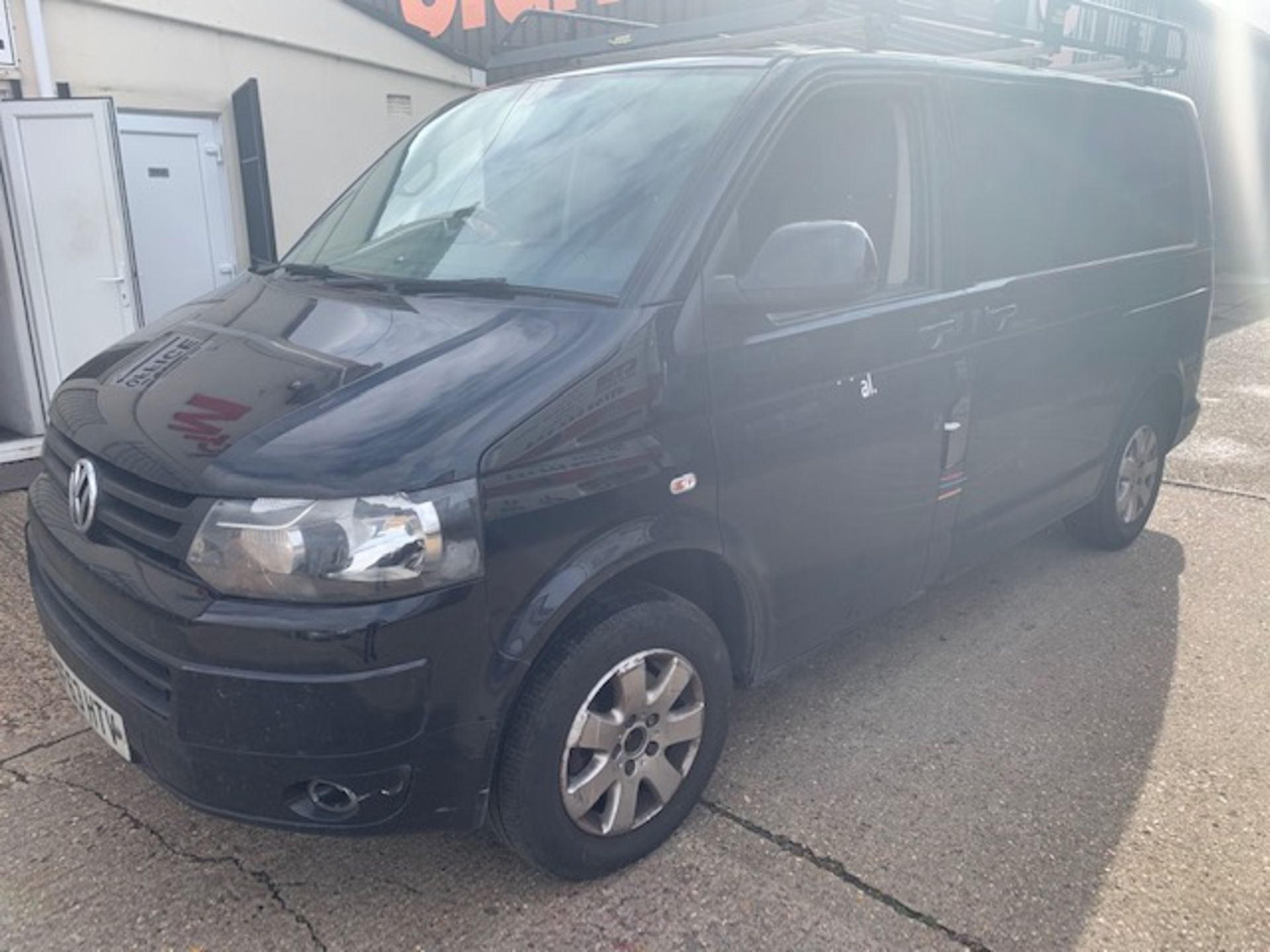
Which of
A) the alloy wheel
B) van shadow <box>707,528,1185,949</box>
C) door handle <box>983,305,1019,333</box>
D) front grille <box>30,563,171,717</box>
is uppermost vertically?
door handle <box>983,305,1019,333</box>

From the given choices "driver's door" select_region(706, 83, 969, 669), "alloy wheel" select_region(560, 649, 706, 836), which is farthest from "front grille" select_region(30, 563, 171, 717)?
"driver's door" select_region(706, 83, 969, 669)

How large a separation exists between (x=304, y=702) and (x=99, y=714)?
705 mm

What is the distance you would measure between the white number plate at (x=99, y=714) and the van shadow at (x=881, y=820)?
0.46 metres

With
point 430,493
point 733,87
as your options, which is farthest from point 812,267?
point 430,493

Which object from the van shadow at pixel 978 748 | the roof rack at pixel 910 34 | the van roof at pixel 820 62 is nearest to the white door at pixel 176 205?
the roof rack at pixel 910 34

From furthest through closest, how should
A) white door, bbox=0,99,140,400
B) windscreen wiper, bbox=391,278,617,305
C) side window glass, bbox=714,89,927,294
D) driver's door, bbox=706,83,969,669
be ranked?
white door, bbox=0,99,140,400 < side window glass, bbox=714,89,927,294 < driver's door, bbox=706,83,969,669 < windscreen wiper, bbox=391,278,617,305

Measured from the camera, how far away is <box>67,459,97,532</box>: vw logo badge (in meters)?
2.44

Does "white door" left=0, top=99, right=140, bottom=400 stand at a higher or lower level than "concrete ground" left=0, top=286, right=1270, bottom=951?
higher

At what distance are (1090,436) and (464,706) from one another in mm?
3124

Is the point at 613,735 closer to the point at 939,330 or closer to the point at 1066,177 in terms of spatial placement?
the point at 939,330

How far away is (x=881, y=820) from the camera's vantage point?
2902 millimetres

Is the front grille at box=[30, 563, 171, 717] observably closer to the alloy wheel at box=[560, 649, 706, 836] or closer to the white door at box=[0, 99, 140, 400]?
the alloy wheel at box=[560, 649, 706, 836]

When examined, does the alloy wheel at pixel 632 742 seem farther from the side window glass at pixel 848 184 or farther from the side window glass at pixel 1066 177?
the side window glass at pixel 1066 177

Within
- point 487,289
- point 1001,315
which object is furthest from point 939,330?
point 487,289
